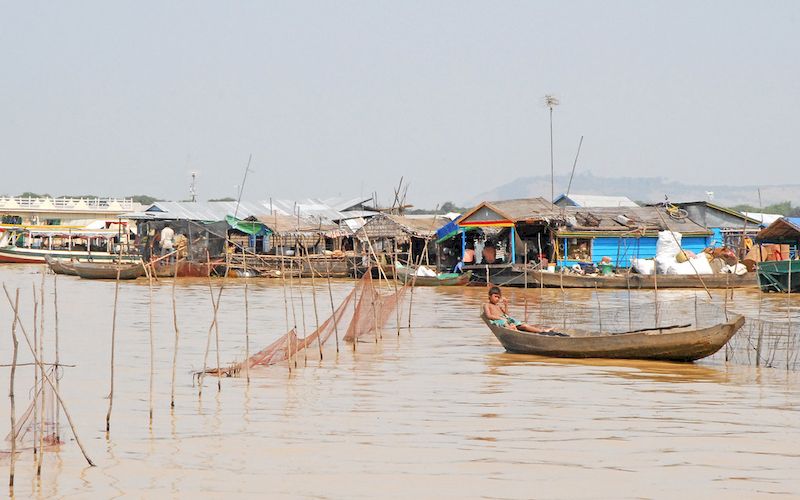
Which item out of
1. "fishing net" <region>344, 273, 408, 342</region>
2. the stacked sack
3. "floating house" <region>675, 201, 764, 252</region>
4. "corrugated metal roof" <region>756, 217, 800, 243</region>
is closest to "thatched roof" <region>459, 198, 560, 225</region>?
the stacked sack

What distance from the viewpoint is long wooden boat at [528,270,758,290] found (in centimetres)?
2244

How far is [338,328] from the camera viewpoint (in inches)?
505

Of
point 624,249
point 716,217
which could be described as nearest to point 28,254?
point 624,249

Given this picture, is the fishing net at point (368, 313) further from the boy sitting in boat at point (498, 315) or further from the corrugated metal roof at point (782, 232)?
the corrugated metal roof at point (782, 232)

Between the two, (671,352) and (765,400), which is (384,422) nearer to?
(765,400)

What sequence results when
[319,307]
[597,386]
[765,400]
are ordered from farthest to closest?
1. [319,307]
2. [597,386]
3. [765,400]

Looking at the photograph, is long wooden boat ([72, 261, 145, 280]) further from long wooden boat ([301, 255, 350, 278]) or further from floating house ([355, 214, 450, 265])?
floating house ([355, 214, 450, 265])

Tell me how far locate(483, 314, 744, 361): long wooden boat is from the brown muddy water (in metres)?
0.13

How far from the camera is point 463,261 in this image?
1011 inches

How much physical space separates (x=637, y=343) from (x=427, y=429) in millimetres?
3725

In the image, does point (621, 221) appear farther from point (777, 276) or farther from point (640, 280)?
point (777, 276)

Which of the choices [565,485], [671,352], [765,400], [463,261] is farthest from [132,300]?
[565,485]

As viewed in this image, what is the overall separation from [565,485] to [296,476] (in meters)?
1.53

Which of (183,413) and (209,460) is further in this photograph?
(183,413)
